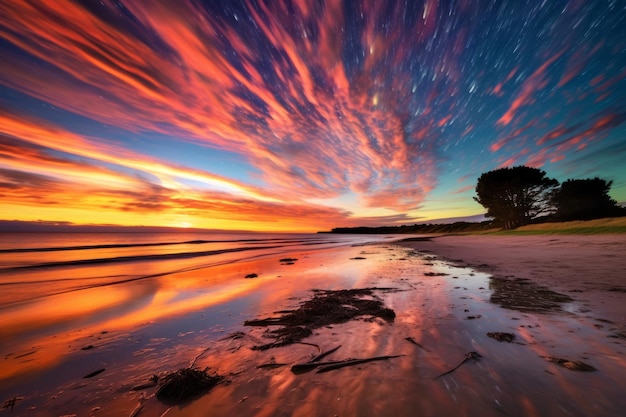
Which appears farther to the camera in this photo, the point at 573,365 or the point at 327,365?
the point at 327,365

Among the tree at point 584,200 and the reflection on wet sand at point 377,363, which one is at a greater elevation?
the tree at point 584,200

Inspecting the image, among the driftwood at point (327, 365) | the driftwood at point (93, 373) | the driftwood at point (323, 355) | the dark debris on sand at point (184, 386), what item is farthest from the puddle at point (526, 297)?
the driftwood at point (93, 373)

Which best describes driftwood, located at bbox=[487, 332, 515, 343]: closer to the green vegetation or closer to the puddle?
the puddle

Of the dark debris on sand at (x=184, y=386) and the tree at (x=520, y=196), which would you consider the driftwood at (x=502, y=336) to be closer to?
the dark debris on sand at (x=184, y=386)

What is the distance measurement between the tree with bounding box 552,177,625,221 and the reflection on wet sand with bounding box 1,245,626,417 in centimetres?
6313

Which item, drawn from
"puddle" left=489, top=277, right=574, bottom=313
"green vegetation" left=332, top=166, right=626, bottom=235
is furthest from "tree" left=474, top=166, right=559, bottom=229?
"puddle" left=489, top=277, right=574, bottom=313

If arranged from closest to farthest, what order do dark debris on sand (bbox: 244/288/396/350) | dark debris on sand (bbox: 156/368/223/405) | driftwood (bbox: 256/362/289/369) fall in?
dark debris on sand (bbox: 156/368/223/405) < driftwood (bbox: 256/362/289/369) < dark debris on sand (bbox: 244/288/396/350)

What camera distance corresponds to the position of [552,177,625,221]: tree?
159ft

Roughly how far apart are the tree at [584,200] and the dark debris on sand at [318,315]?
213 feet

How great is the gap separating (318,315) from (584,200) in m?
70.3

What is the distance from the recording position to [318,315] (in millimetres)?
5723

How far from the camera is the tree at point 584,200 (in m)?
48.6

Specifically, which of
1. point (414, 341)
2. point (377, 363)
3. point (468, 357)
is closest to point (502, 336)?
point (468, 357)

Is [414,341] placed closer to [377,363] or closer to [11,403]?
[377,363]
